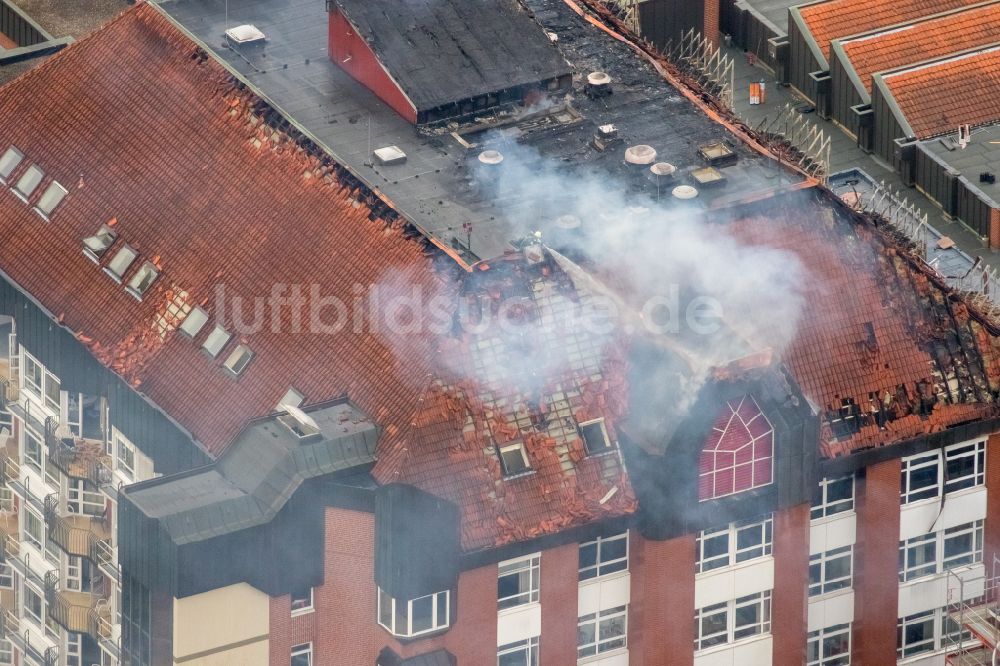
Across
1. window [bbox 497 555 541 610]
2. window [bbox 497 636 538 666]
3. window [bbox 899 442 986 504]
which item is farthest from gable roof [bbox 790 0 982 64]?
window [bbox 497 636 538 666]

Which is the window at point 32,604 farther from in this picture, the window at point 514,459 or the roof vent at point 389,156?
the window at point 514,459

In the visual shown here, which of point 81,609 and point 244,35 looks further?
point 244,35

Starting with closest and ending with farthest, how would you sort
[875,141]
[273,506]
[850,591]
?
1. [273,506]
2. [850,591]
3. [875,141]

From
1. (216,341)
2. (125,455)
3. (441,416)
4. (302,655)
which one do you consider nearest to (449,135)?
(216,341)

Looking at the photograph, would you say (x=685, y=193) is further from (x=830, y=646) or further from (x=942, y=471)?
(x=830, y=646)

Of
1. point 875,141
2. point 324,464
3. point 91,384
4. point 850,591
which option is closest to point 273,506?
point 324,464

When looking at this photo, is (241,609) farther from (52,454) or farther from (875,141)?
(875,141)

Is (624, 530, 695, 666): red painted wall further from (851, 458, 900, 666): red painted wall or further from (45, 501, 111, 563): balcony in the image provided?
(45, 501, 111, 563): balcony
